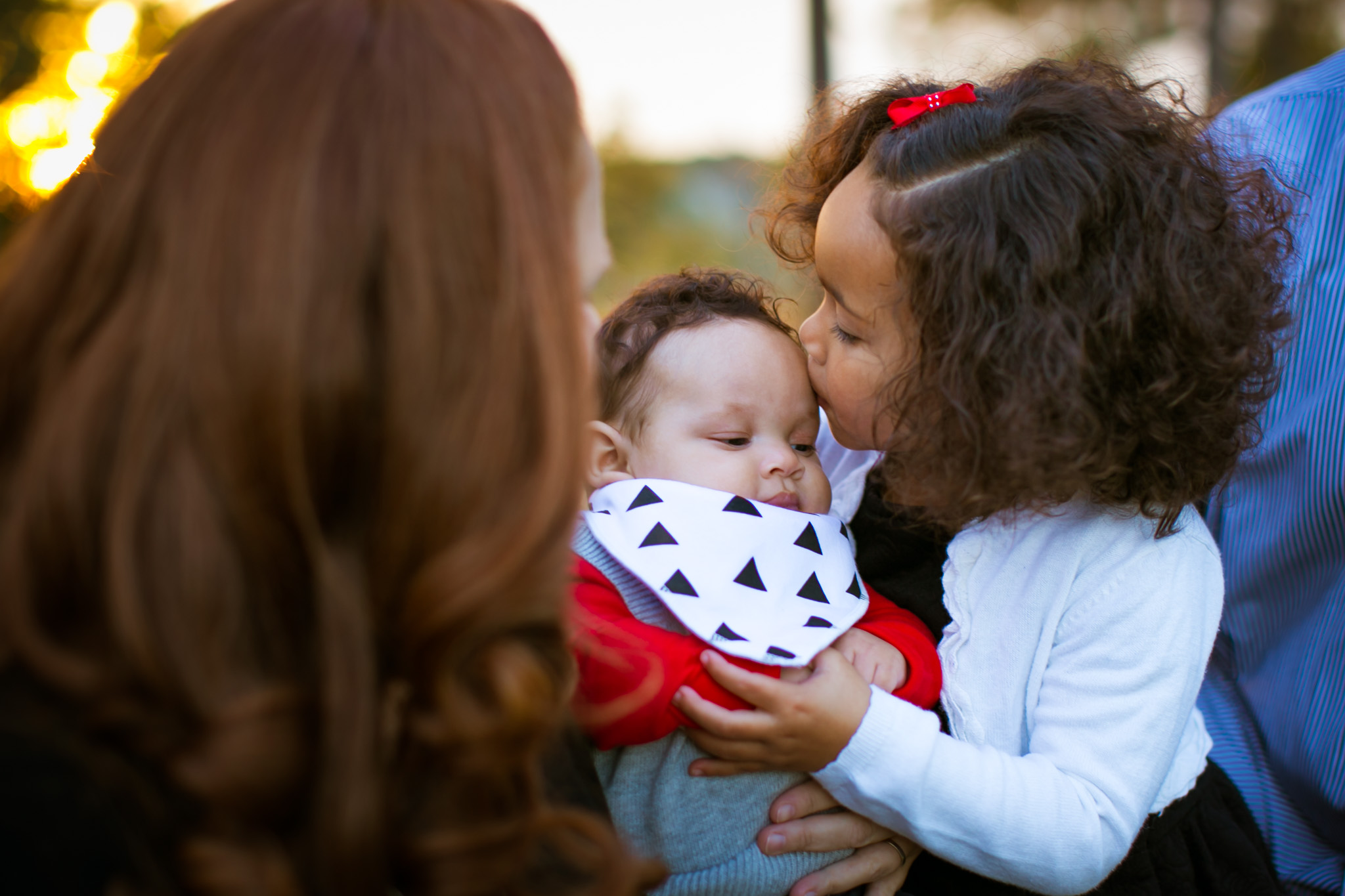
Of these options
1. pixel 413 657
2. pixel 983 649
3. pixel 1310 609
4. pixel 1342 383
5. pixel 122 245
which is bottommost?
pixel 1310 609

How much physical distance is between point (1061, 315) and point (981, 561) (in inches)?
18.0

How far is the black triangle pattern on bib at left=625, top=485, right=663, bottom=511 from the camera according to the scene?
5.33 ft

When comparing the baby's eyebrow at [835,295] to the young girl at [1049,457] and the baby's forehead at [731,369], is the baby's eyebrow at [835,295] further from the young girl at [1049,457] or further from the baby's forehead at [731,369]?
the baby's forehead at [731,369]

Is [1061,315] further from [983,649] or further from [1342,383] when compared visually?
[1342,383]

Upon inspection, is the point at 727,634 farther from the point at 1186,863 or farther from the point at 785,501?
the point at 1186,863

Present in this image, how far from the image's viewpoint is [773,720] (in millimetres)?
1367

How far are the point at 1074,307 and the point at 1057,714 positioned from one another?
0.64 m

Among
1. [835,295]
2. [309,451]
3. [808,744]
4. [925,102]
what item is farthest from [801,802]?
[925,102]

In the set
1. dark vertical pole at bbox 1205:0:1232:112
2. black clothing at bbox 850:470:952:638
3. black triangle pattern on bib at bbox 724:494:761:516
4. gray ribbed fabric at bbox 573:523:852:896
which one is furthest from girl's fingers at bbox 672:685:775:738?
dark vertical pole at bbox 1205:0:1232:112

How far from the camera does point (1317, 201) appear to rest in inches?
72.1

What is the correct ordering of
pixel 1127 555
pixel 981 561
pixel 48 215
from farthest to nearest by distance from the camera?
pixel 981 561 → pixel 1127 555 → pixel 48 215

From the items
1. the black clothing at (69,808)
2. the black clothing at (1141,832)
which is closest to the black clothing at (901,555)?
the black clothing at (1141,832)

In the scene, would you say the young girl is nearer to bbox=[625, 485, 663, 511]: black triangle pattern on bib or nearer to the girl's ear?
bbox=[625, 485, 663, 511]: black triangle pattern on bib

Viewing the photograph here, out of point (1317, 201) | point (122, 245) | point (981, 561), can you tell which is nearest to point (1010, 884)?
point (981, 561)
